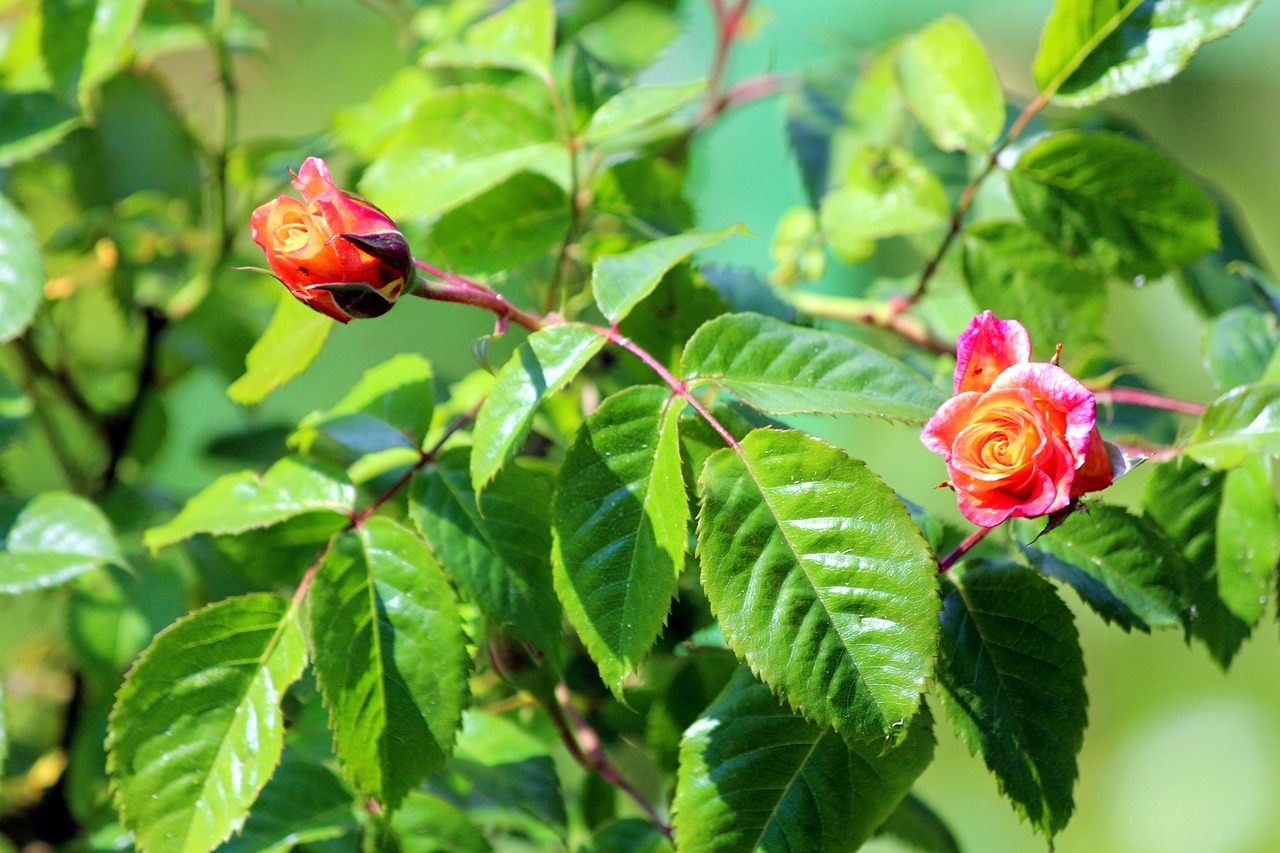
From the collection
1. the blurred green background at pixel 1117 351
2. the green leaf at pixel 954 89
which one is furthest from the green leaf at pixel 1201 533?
the blurred green background at pixel 1117 351

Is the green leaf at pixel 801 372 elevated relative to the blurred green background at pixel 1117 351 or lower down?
elevated

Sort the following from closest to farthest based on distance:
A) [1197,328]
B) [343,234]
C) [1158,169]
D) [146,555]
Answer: [343,234], [1158,169], [146,555], [1197,328]

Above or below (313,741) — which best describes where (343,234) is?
above

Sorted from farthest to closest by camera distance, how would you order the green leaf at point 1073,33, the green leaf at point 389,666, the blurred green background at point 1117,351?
the blurred green background at point 1117,351, the green leaf at point 1073,33, the green leaf at point 389,666

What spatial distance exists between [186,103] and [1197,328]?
1.44 metres

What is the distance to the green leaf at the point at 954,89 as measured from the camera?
653mm

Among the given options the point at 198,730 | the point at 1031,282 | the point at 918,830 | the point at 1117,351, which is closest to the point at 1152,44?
the point at 1031,282

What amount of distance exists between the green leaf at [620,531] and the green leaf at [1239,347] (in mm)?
382

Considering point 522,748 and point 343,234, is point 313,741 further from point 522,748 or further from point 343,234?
point 343,234

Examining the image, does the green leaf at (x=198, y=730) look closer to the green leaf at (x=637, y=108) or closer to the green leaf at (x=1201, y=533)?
the green leaf at (x=637, y=108)

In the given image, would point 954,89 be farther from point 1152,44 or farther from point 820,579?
point 820,579

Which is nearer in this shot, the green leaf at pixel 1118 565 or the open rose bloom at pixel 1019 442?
the open rose bloom at pixel 1019 442

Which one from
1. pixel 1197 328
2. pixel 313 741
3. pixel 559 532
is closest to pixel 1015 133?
pixel 559 532

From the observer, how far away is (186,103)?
0.99 meters
